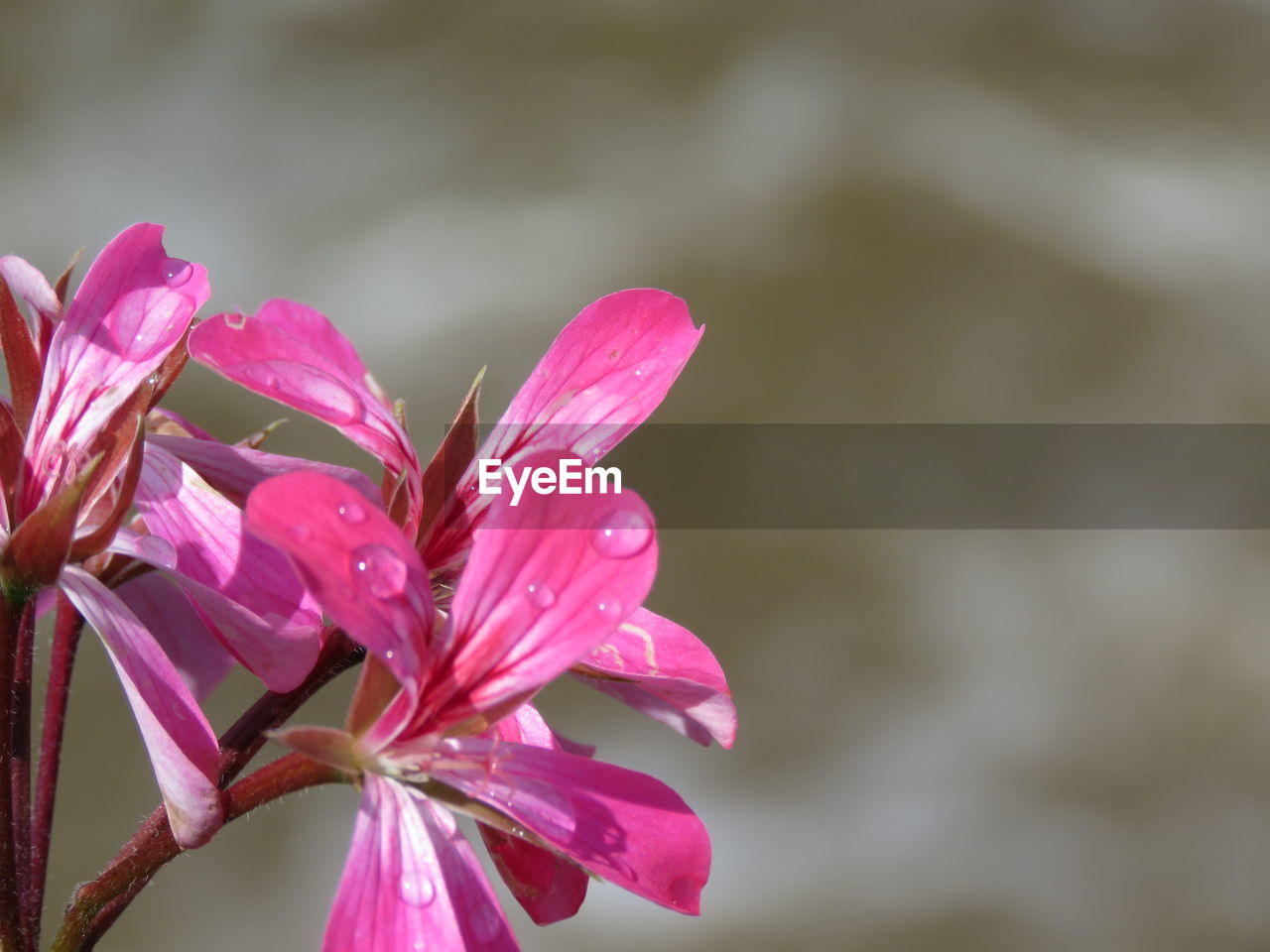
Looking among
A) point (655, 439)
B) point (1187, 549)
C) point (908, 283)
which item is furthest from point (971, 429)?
point (655, 439)

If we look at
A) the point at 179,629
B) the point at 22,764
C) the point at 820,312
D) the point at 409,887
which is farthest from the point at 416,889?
the point at 820,312

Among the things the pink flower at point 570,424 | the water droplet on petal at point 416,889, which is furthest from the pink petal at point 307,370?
the water droplet on petal at point 416,889

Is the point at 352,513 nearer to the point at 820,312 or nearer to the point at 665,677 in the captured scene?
the point at 665,677

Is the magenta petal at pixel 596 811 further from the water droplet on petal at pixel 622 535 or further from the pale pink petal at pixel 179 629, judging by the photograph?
the pale pink petal at pixel 179 629

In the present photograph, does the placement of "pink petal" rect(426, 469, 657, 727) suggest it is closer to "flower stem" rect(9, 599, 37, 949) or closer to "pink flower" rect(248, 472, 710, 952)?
"pink flower" rect(248, 472, 710, 952)

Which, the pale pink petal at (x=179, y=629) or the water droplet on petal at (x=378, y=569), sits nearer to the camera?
the water droplet on petal at (x=378, y=569)

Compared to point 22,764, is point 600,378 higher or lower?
higher

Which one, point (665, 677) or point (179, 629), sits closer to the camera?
point (665, 677)
